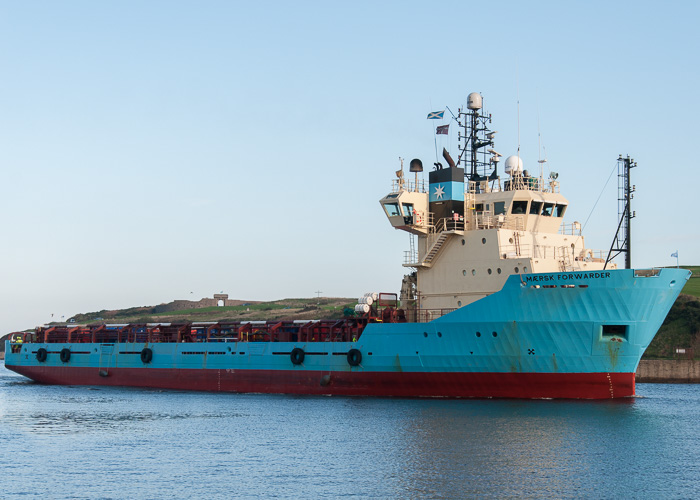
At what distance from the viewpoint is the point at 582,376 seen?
31.1 metres

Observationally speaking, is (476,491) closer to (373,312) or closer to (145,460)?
(145,460)

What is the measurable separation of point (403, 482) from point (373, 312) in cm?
1658

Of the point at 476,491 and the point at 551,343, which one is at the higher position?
the point at 551,343

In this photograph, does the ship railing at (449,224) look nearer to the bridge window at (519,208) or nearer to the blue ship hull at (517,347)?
the bridge window at (519,208)

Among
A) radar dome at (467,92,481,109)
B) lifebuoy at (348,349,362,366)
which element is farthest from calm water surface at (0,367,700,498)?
radar dome at (467,92,481,109)

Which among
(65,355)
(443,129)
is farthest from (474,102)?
(65,355)

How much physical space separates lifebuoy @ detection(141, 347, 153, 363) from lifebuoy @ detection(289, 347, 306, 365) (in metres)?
10.1

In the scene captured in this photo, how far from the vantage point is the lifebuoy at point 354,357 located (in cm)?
3541

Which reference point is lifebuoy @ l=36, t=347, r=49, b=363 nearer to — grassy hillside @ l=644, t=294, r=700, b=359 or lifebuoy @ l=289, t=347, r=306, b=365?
lifebuoy @ l=289, t=347, r=306, b=365

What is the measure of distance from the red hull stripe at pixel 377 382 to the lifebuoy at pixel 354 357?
0.48 metres

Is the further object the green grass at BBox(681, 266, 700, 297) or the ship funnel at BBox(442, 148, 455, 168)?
the green grass at BBox(681, 266, 700, 297)

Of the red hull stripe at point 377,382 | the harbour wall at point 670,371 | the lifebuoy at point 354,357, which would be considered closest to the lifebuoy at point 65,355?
the red hull stripe at point 377,382

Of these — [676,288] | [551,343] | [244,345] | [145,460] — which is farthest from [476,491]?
[244,345]

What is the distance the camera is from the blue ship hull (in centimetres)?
3027
